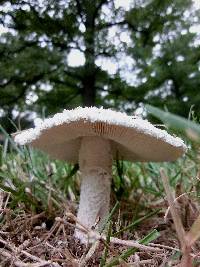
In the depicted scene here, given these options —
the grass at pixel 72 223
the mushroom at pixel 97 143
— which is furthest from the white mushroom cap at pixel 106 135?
the grass at pixel 72 223

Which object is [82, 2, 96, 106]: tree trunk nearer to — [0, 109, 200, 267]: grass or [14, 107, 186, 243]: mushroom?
[0, 109, 200, 267]: grass

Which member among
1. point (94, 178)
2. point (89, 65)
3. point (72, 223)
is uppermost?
point (89, 65)

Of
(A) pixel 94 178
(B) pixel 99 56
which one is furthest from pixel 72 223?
(B) pixel 99 56

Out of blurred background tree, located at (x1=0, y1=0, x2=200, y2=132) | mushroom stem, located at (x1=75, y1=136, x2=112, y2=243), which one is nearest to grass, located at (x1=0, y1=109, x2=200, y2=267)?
mushroom stem, located at (x1=75, y1=136, x2=112, y2=243)

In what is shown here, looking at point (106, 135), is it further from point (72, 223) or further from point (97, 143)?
point (72, 223)

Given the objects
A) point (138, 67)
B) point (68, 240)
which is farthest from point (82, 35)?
point (68, 240)

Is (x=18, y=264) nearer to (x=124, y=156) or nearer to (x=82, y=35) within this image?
(x=124, y=156)

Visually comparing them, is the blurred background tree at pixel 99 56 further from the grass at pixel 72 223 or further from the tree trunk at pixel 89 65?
the grass at pixel 72 223

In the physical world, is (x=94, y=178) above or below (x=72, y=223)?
above
